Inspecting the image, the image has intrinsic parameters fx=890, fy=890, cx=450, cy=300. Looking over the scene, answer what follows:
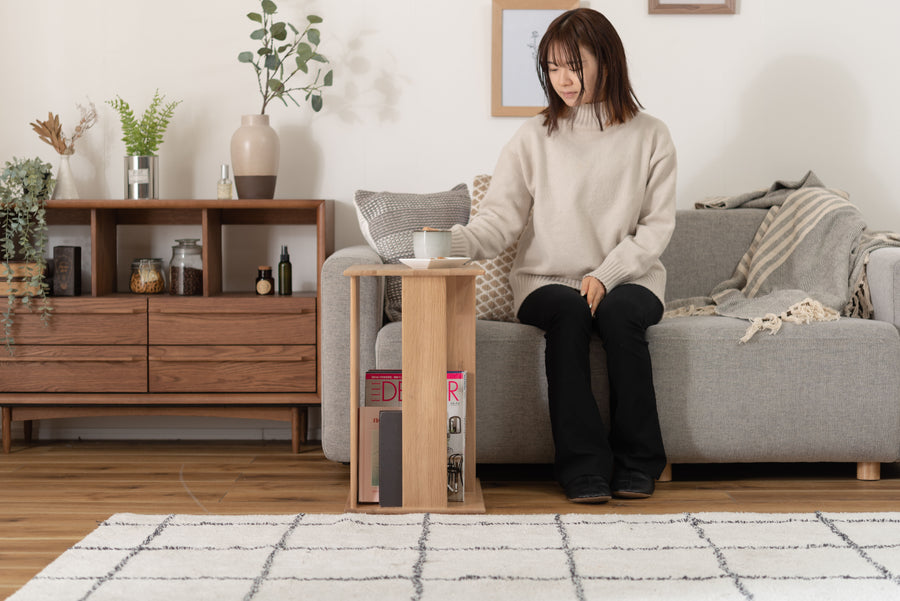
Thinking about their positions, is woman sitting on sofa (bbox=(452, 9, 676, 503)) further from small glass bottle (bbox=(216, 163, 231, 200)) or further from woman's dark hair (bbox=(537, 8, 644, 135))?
small glass bottle (bbox=(216, 163, 231, 200))

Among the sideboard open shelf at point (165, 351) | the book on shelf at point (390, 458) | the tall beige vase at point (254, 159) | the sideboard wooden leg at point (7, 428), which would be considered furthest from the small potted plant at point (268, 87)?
the book on shelf at point (390, 458)

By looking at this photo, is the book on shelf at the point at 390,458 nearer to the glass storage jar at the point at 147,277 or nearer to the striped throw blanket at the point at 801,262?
the striped throw blanket at the point at 801,262

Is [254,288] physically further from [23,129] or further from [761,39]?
[761,39]

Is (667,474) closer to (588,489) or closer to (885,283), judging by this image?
(588,489)

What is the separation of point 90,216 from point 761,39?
2.21 m

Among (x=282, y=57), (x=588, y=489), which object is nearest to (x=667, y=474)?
(x=588, y=489)

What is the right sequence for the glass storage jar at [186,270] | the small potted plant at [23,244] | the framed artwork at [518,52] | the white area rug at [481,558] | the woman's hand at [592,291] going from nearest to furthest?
the white area rug at [481,558] → the woman's hand at [592,291] → the small potted plant at [23,244] → the glass storage jar at [186,270] → the framed artwork at [518,52]

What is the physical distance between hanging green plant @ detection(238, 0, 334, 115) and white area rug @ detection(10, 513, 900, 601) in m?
1.44

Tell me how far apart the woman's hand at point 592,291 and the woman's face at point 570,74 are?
0.44 metres

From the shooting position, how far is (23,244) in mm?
2523

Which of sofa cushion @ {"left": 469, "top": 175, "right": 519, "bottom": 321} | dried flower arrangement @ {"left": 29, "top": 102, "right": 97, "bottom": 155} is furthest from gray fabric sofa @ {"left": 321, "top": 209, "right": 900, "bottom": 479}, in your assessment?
dried flower arrangement @ {"left": 29, "top": 102, "right": 97, "bottom": 155}

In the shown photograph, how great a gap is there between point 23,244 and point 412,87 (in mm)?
1266

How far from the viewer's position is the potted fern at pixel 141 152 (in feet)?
8.87

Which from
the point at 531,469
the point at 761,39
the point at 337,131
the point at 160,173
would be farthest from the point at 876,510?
the point at 160,173
